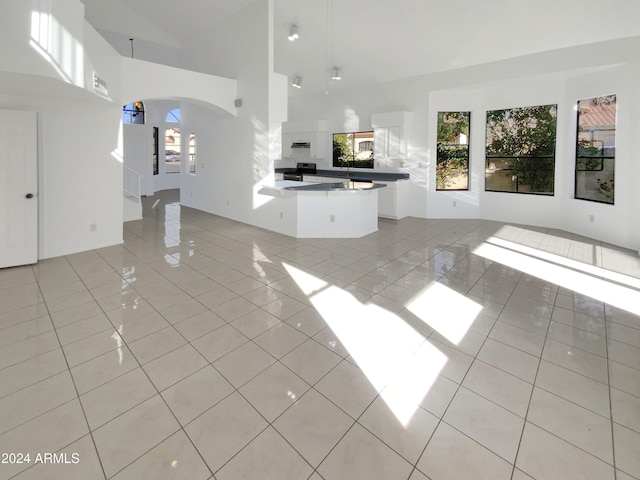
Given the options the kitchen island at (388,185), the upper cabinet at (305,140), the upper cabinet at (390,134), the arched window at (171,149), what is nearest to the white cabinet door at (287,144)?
the upper cabinet at (305,140)

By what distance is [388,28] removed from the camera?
20.8 feet

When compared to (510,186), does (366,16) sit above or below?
above

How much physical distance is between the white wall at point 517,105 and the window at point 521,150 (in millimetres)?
145

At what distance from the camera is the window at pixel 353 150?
352 inches

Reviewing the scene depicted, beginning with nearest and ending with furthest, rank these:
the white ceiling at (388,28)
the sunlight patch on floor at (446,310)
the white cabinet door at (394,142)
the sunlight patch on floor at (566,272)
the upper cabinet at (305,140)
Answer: the sunlight patch on floor at (446,310) → the sunlight patch on floor at (566,272) → the white ceiling at (388,28) → the white cabinet door at (394,142) → the upper cabinet at (305,140)

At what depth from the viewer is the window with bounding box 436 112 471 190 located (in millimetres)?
7812

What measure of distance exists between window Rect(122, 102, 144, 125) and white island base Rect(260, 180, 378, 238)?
7.92 metres

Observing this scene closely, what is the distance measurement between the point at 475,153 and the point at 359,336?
6.46 meters

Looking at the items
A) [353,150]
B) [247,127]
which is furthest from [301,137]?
[247,127]

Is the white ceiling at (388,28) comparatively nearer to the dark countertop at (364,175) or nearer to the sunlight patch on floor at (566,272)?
the dark countertop at (364,175)

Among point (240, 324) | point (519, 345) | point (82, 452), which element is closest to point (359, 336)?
point (240, 324)

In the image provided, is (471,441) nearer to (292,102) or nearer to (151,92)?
(151,92)

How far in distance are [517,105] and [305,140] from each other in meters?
5.18

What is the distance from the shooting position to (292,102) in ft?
34.6
